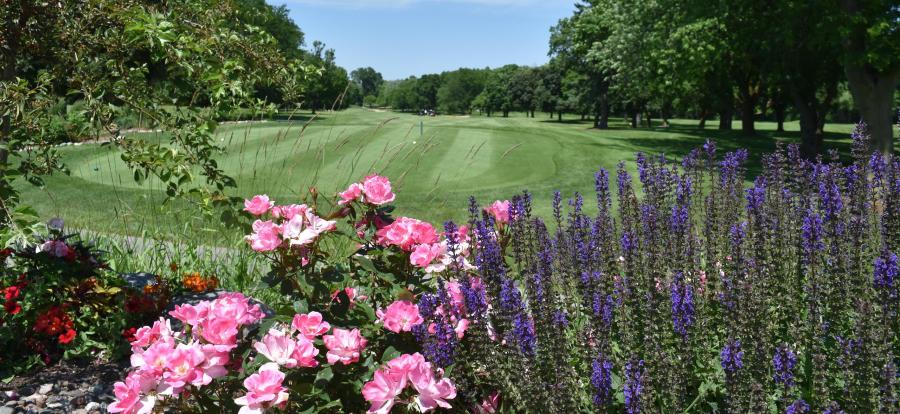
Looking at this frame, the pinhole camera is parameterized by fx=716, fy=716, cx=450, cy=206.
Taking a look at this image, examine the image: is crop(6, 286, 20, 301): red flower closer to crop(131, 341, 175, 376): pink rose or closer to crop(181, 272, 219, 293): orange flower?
crop(181, 272, 219, 293): orange flower

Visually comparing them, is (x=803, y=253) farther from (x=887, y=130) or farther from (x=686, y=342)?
(x=887, y=130)

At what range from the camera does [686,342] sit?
123 inches

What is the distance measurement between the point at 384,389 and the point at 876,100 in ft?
63.3

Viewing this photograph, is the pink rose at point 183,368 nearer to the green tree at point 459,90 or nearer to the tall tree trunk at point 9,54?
the tall tree trunk at point 9,54

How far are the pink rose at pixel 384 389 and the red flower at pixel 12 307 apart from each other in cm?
323

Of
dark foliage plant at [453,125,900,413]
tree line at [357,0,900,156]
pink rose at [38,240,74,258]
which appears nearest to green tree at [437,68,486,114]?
tree line at [357,0,900,156]

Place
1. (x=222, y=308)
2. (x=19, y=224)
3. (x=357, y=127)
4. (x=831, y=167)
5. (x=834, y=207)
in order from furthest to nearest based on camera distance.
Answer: (x=357, y=127), (x=831, y=167), (x=834, y=207), (x=19, y=224), (x=222, y=308)

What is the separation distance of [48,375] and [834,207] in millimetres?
4999

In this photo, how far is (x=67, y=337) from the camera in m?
4.74

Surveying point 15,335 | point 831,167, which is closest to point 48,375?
point 15,335

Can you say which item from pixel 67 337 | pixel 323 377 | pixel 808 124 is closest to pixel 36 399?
pixel 67 337

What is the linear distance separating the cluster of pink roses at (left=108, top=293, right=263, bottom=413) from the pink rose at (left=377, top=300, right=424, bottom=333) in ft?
2.13

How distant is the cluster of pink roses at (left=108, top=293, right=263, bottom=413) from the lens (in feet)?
8.50

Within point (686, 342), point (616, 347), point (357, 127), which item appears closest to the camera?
point (686, 342)
